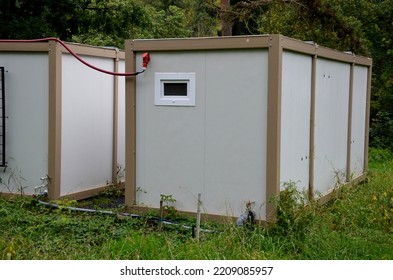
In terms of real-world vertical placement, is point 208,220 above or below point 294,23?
below

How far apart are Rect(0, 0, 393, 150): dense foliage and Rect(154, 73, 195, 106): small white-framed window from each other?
24.6ft

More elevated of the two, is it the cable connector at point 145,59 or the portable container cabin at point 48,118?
the cable connector at point 145,59

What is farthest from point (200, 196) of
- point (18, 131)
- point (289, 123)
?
point (18, 131)

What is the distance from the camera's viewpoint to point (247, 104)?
691 cm

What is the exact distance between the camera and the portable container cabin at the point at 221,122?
6.81m

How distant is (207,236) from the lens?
6.29 metres

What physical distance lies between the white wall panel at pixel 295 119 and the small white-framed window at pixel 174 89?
1013mm

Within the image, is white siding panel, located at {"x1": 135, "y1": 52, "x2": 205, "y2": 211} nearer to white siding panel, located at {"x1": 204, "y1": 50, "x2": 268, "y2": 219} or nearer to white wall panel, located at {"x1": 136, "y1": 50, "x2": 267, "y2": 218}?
white wall panel, located at {"x1": 136, "y1": 50, "x2": 267, "y2": 218}

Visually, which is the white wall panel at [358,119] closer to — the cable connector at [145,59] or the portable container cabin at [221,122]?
the portable container cabin at [221,122]

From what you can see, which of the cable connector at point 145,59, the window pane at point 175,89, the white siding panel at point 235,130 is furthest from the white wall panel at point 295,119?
the cable connector at point 145,59

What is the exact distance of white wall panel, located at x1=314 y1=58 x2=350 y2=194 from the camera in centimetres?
826

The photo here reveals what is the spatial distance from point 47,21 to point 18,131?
802 cm

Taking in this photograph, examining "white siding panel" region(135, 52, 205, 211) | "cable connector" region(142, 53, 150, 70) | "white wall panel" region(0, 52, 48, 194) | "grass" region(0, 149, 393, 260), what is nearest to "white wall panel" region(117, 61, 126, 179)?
"white wall panel" region(0, 52, 48, 194)

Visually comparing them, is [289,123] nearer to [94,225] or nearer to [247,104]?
[247,104]
